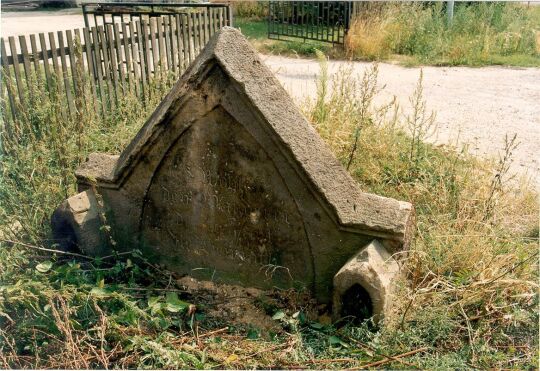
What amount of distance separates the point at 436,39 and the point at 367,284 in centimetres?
960

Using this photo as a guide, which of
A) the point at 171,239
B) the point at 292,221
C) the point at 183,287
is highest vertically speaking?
the point at 292,221

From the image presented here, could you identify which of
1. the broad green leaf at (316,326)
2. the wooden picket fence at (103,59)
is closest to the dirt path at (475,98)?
the wooden picket fence at (103,59)

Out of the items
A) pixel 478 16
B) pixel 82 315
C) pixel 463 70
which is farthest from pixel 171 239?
pixel 478 16

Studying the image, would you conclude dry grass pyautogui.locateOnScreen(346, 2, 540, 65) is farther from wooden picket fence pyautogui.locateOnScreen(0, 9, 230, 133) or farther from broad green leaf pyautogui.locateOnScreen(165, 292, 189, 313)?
broad green leaf pyautogui.locateOnScreen(165, 292, 189, 313)

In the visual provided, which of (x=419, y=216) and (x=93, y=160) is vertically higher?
(x=93, y=160)

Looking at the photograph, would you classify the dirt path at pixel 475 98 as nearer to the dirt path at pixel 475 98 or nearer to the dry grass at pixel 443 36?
the dirt path at pixel 475 98

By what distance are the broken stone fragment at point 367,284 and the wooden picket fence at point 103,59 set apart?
2.48 metres

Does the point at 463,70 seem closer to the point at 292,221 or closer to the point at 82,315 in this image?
the point at 292,221

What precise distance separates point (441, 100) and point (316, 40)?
5.03 m

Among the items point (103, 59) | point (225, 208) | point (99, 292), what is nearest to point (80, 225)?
point (99, 292)

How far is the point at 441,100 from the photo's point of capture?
794cm

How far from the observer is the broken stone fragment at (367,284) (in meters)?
2.82

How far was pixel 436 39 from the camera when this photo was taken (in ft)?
37.0

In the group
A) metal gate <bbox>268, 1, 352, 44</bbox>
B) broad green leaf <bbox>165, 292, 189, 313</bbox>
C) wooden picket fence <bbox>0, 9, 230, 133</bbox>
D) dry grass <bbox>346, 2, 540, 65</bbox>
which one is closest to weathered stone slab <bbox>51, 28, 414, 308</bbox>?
broad green leaf <bbox>165, 292, 189, 313</bbox>
